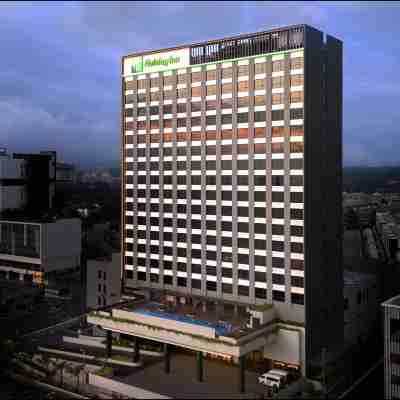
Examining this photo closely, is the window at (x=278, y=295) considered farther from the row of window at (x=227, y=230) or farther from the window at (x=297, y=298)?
the row of window at (x=227, y=230)

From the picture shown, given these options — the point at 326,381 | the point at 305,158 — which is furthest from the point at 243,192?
the point at 326,381

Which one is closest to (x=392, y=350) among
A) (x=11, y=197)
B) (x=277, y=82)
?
(x=277, y=82)

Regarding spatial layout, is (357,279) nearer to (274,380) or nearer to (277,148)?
(274,380)

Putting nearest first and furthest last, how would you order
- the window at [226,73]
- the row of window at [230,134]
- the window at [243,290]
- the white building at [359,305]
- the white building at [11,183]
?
Result: the row of window at [230,134] → the window at [243,290] → the window at [226,73] → the white building at [359,305] → the white building at [11,183]

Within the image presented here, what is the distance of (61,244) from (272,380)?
64.8 meters

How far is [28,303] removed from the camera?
257ft

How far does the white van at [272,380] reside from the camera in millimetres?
41062

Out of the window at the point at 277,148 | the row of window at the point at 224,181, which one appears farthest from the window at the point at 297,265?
the window at the point at 277,148

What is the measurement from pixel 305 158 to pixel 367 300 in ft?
75.2

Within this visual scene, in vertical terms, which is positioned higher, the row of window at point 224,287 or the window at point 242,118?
the window at point 242,118

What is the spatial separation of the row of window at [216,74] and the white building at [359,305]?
24746 millimetres

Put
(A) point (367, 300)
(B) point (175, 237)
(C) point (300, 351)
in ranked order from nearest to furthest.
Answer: (C) point (300, 351), (B) point (175, 237), (A) point (367, 300)

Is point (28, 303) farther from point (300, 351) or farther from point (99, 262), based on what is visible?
point (300, 351)

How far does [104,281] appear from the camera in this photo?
66688 millimetres
